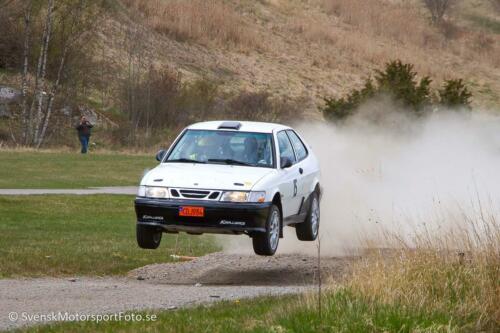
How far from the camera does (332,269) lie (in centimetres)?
1576

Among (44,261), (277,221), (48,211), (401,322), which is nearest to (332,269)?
(277,221)

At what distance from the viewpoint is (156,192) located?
13859 mm

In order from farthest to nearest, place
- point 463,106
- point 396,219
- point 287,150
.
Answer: point 463,106
point 396,219
point 287,150

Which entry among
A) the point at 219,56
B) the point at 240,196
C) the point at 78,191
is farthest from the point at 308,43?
the point at 240,196

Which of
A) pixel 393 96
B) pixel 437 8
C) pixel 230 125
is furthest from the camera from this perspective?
pixel 437 8

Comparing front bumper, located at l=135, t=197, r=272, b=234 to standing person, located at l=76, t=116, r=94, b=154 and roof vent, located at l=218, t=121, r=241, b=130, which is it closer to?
roof vent, located at l=218, t=121, r=241, b=130

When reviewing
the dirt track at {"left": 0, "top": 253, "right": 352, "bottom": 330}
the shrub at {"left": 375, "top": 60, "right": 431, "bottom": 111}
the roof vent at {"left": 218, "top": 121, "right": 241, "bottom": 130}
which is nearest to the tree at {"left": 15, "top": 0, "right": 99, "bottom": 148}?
the shrub at {"left": 375, "top": 60, "right": 431, "bottom": 111}

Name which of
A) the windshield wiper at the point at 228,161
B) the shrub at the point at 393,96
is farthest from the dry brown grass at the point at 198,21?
the windshield wiper at the point at 228,161

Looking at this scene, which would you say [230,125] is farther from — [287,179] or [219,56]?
[219,56]

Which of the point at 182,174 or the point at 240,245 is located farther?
the point at 240,245

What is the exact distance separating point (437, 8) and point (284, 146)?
8881 cm

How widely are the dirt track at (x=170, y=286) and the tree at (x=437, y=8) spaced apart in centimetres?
8588

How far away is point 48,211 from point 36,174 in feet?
32.4

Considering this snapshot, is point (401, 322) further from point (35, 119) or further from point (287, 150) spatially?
point (35, 119)
